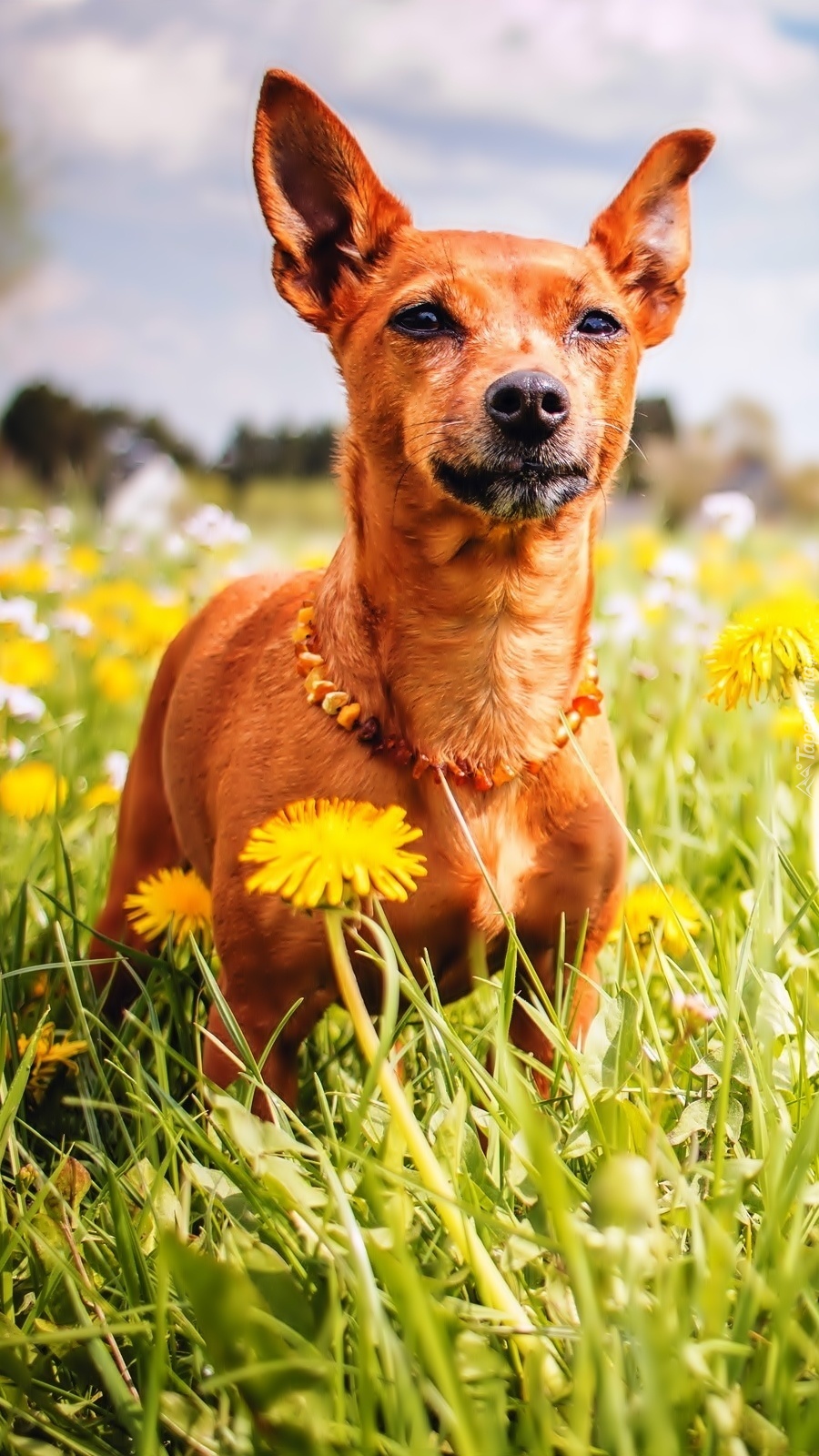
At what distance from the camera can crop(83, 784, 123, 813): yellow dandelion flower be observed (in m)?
3.12

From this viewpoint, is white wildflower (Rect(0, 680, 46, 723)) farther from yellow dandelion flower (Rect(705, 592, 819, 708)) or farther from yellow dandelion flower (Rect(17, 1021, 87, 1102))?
yellow dandelion flower (Rect(705, 592, 819, 708))

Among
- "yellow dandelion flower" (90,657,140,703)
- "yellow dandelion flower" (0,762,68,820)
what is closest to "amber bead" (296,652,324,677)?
"yellow dandelion flower" (0,762,68,820)

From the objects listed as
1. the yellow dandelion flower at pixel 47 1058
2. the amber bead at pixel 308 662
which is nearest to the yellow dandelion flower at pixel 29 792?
the yellow dandelion flower at pixel 47 1058

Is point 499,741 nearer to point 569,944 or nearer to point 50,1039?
point 569,944

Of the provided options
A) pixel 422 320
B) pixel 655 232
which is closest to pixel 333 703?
pixel 422 320

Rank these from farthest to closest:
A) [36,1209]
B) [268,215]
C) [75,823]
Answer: [75,823] → [268,215] → [36,1209]

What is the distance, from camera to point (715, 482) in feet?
29.6

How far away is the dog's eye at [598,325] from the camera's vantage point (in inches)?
81.7

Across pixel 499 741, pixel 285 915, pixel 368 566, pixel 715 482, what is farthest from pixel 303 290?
pixel 715 482

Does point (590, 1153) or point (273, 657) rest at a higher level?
point (273, 657)

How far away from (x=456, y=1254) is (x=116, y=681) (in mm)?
2818

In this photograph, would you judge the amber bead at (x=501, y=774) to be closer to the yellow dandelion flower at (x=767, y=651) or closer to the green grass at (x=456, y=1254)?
the green grass at (x=456, y=1254)

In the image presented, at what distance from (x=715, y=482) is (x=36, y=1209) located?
822 cm

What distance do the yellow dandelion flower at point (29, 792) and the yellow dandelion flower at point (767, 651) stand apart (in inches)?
65.8
